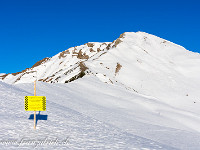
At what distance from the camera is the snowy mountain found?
11617 millimetres

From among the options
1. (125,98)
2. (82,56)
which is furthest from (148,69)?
(82,56)

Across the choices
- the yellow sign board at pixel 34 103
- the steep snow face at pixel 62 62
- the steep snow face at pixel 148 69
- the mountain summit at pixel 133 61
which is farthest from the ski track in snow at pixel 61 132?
the steep snow face at pixel 62 62

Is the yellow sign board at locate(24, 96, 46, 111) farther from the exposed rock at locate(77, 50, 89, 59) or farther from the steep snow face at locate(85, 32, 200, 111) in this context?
the exposed rock at locate(77, 50, 89, 59)

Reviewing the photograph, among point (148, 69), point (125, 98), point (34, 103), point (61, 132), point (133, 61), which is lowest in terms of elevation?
point (61, 132)

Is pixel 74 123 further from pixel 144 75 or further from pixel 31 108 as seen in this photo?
pixel 144 75

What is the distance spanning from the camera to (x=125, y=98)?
3173 centimetres

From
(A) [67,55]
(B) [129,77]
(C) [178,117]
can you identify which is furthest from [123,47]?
(A) [67,55]

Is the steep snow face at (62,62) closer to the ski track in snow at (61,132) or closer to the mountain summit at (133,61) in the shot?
the mountain summit at (133,61)

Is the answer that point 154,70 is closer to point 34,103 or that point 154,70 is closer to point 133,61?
point 133,61

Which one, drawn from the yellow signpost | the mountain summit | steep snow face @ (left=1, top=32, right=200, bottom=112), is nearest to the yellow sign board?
the yellow signpost

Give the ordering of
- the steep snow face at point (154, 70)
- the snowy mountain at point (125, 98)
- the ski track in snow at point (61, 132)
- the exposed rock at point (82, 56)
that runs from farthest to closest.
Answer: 1. the exposed rock at point (82, 56)
2. the steep snow face at point (154, 70)
3. the snowy mountain at point (125, 98)
4. the ski track in snow at point (61, 132)

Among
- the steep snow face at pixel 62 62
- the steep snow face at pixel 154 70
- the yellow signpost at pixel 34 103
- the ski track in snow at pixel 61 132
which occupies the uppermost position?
the steep snow face at pixel 62 62

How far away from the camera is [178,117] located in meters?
26.6

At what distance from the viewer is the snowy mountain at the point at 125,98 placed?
11.6 metres
